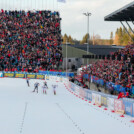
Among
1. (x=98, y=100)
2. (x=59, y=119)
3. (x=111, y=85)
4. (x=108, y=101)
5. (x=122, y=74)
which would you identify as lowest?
(x=59, y=119)

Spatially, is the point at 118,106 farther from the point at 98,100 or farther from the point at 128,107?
the point at 98,100

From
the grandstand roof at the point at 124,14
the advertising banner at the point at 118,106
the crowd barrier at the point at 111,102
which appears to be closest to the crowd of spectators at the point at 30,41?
the grandstand roof at the point at 124,14

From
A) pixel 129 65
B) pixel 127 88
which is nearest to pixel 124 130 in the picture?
pixel 127 88

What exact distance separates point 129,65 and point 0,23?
1640 inches

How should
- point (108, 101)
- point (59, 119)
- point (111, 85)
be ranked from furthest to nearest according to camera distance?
1. point (111, 85)
2. point (108, 101)
3. point (59, 119)

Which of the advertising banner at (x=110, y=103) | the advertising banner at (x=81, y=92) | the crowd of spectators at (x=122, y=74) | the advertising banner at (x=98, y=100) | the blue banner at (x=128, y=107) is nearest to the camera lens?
the blue banner at (x=128, y=107)

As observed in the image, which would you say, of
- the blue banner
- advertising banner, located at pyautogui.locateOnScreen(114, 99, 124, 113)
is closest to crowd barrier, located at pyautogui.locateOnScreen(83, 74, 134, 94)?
advertising banner, located at pyautogui.locateOnScreen(114, 99, 124, 113)

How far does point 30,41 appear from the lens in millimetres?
56969

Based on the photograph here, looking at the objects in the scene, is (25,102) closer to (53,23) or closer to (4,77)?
(4,77)

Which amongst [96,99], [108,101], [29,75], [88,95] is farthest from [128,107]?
[29,75]

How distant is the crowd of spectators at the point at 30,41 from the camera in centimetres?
5391

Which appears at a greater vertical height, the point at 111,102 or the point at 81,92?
the point at 111,102

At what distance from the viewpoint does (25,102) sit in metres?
23.2

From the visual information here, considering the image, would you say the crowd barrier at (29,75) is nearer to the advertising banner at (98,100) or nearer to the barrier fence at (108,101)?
the barrier fence at (108,101)
